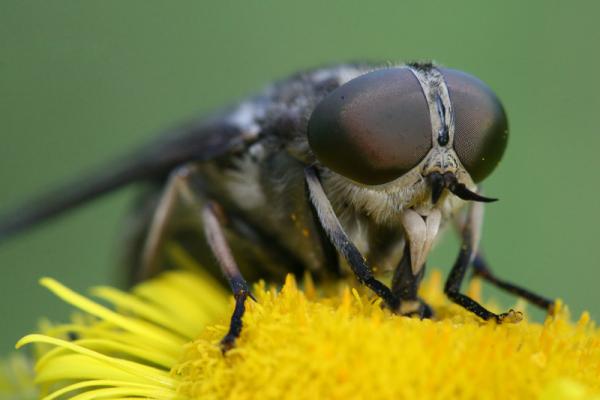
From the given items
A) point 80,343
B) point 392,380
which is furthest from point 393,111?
point 80,343

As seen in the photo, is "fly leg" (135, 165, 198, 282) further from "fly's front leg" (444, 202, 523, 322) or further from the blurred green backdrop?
A: the blurred green backdrop

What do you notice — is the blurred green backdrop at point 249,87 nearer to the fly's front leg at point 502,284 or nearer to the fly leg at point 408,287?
the fly's front leg at point 502,284

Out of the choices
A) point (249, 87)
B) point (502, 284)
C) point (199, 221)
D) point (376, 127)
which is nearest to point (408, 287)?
point (376, 127)

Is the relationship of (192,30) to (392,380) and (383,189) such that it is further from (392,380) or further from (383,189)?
(392,380)

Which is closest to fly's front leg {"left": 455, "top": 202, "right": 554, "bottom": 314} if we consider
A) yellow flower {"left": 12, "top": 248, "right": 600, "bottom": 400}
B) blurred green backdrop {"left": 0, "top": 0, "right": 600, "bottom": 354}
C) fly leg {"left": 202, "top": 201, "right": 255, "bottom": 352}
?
yellow flower {"left": 12, "top": 248, "right": 600, "bottom": 400}

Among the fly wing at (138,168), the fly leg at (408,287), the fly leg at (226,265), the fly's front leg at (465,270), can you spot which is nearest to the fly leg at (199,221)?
the fly leg at (226,265)

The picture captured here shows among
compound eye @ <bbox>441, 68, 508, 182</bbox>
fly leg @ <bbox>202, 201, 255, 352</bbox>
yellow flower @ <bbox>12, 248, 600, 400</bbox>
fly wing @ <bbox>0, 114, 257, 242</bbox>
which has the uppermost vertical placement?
compound eye @ <bbox>441, 68, 508, 182</bbox>

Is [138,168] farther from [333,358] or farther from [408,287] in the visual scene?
[333,358]
